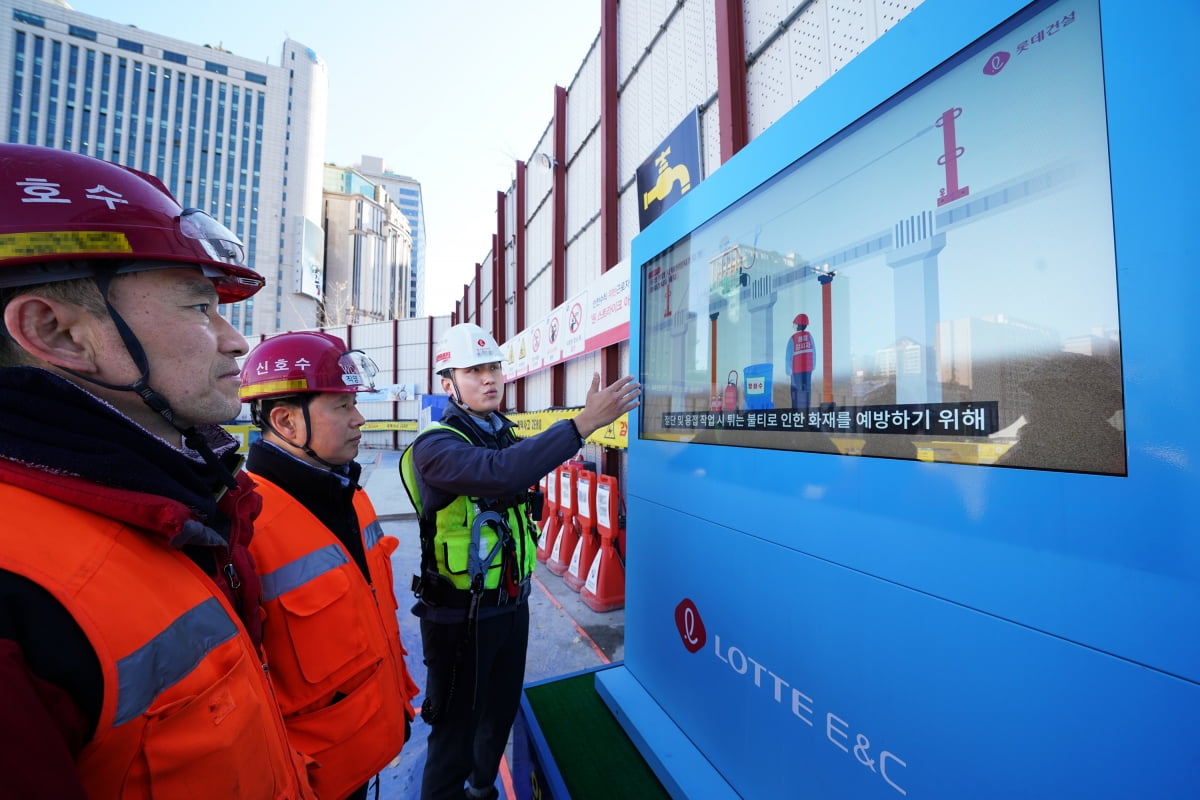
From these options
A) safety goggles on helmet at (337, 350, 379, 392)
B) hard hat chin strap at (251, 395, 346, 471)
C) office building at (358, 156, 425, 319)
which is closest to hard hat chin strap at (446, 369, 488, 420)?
safety goggles on helmet at (337, 350, 379, 392)

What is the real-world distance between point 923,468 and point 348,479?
1779 mm

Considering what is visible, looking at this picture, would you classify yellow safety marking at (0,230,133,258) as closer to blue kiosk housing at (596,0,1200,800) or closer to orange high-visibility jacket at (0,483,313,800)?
orange high-visibility jacket at (0,483,313,800)

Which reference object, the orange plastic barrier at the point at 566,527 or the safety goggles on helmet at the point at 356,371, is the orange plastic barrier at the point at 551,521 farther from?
the safety goggles on helmet at the point at 356,371

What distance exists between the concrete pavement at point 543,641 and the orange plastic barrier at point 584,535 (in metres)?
0.16

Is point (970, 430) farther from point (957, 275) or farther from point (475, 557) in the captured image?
point (475, 557)

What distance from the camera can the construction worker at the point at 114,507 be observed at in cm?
61

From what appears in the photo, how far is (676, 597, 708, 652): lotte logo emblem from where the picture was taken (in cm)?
143

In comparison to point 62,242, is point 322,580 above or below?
below

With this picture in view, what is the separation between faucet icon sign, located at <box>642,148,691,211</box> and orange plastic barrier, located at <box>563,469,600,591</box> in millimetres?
2910

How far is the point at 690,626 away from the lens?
4.84 ft

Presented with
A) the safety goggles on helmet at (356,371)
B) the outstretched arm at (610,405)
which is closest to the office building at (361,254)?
the safety goggles on helmet at (356,371)

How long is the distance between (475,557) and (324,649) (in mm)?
743

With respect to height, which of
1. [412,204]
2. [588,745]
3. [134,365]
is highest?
[412,204]

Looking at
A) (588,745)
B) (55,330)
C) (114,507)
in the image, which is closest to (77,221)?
(55,330)
